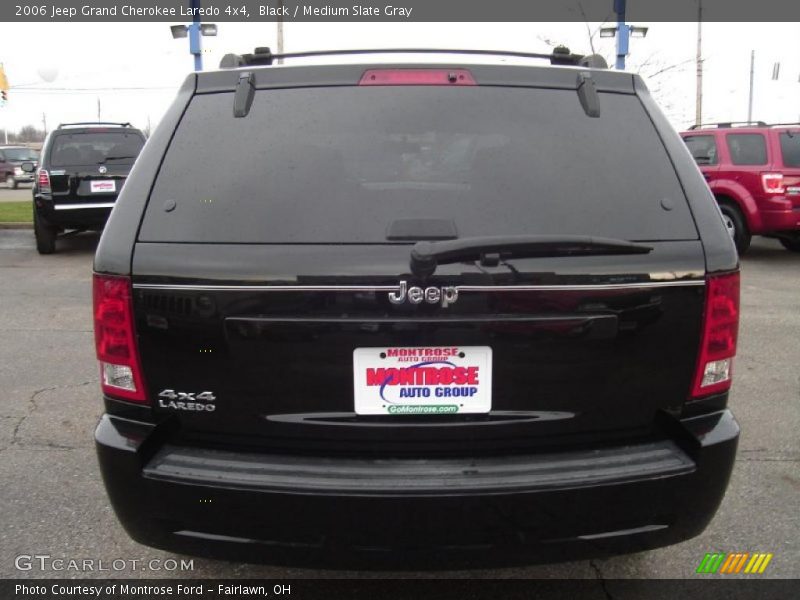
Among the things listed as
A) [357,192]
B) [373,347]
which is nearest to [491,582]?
[373,347]

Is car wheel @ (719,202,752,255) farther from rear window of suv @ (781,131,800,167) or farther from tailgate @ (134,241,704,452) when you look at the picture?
tailgate @ (134,241,704,452)

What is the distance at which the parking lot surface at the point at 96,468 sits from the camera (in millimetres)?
2613

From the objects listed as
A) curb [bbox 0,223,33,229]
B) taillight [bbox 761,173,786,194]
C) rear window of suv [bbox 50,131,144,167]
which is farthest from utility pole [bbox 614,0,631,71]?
curb [bbox 0,223,33,229]

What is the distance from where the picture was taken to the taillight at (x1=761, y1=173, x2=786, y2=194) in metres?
9.72

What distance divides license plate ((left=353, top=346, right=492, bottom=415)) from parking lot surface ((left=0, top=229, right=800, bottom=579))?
0.88m

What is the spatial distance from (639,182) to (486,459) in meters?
0.97

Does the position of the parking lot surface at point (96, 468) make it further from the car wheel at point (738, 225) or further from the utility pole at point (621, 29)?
the utility pole at point (621, 29)

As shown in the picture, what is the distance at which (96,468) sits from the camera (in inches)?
135

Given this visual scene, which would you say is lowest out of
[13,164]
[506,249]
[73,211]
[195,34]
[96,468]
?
[96,468]

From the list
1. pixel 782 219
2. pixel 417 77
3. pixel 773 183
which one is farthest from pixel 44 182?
pixel 782 219

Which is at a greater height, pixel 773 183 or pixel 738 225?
pixel 773 183

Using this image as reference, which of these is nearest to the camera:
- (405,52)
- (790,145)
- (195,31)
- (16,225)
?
(405,52)

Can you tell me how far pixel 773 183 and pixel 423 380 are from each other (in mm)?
9690

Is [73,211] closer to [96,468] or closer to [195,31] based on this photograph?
[195,31]
